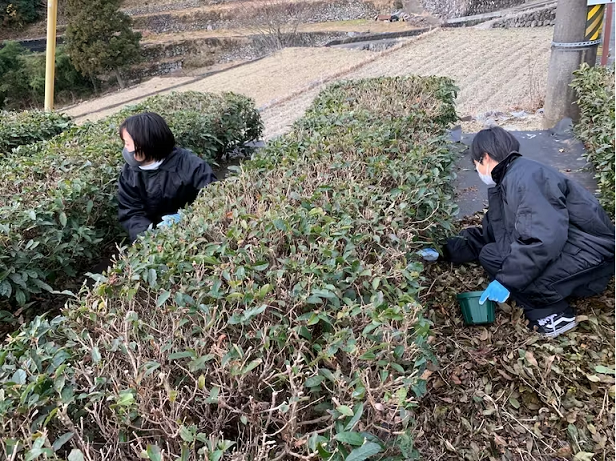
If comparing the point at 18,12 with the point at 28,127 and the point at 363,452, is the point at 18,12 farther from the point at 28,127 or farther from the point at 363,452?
the point at 363,452

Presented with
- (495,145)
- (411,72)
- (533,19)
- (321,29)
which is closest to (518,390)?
(495,145)

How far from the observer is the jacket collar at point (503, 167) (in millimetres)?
2436

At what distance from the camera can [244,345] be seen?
1.45 meters

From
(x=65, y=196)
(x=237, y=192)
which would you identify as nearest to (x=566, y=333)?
(x=237, y=192)

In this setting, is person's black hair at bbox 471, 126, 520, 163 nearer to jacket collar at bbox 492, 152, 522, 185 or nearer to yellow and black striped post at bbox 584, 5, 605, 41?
jacket collar at bbox 492, 152, 522, 185

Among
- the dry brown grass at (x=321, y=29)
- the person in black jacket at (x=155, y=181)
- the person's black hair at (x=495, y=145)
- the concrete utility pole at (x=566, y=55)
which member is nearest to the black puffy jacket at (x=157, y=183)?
the person in black jacket at (x=155, y=181)

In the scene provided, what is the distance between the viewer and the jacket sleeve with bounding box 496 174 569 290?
2.21 m

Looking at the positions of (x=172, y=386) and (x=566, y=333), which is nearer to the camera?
(x=172, y=386)

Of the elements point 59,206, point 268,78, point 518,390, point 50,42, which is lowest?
point 268,78

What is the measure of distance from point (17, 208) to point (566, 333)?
2827 millimetres

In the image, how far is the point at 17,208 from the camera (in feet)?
8.99

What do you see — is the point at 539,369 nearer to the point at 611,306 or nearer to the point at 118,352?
the point at 611,306

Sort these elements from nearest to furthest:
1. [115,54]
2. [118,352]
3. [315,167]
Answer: [118,352]
[315,167]
[115,54]

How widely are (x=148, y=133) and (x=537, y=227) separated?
7.08 feet
